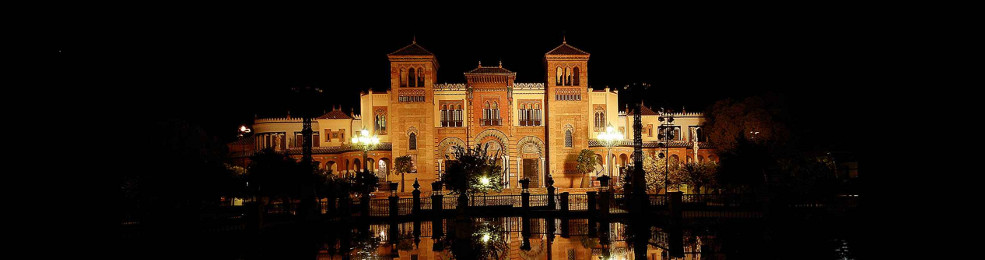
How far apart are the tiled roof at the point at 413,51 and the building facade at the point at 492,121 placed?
0.06m

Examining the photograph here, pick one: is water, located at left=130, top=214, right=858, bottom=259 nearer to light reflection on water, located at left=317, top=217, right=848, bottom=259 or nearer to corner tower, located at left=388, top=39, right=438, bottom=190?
light reflection on water, located at left=317, top=217, right=848, bottom=259

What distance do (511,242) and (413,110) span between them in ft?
90.5

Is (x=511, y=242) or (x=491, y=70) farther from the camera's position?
(x=491, y=70)

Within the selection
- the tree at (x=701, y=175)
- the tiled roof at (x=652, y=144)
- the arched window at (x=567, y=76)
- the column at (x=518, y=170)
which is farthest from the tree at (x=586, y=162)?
the tree at (x=701, y=175)

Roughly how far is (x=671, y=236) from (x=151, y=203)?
49.1 ft

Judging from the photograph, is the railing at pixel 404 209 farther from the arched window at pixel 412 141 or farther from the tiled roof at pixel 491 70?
the tiled roof at pixel 491 70

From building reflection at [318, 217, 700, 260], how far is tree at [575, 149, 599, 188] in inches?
766

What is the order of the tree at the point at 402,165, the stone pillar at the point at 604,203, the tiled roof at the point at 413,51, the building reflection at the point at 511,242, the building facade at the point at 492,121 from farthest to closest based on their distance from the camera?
the tiled roof at the point at 413,51 → the building facade at the point at 492,121 → the tree at the point at 402,165 → the stone pillar at the point at 604,203 → the building reflection at the point at 511,242

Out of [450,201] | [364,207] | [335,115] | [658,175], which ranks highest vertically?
[335,115]

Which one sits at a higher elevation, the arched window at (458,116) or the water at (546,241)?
the arched window at (458,116)

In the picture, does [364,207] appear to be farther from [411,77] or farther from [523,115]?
[523,115]

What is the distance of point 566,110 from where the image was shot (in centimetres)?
4262

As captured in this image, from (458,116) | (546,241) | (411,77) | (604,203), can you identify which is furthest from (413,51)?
(546,241)

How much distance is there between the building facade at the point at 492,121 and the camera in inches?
1660
